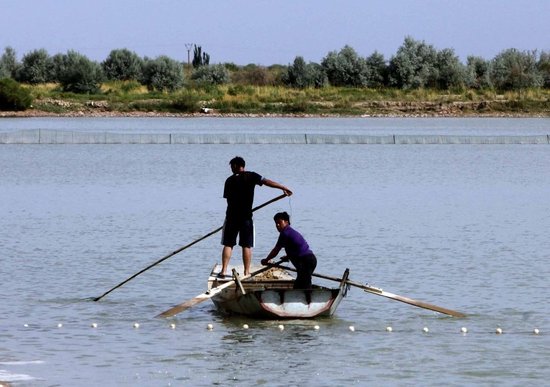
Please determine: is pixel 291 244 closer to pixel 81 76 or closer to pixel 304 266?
pixel 304 266

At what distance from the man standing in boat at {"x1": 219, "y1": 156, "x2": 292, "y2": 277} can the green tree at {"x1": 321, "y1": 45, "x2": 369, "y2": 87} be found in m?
69.8

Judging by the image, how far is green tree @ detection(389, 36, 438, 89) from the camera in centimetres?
8534

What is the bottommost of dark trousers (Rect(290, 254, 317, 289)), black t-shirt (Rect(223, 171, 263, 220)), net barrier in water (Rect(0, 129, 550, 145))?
net barrier in water (Rect(0, 129, 550, 145))

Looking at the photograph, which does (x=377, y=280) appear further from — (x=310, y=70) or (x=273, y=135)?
(x=310, y=70)

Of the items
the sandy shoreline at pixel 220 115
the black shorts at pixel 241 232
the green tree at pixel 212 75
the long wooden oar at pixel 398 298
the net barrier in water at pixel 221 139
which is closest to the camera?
the long wooden oar at pixel 398 298

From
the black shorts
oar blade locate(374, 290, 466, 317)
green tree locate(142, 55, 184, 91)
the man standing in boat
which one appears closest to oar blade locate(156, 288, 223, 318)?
the man standing in boat

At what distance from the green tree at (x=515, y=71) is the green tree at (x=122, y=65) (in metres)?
22.4

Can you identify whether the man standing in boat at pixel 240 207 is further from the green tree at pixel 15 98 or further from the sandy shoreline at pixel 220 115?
the sandy shoreline at pixel 220 115

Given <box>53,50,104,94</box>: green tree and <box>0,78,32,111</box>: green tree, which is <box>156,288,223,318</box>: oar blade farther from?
<box>53,50,104,94</box>: green tree

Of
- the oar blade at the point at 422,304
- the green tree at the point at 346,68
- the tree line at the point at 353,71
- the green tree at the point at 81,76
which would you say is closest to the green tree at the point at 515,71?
the tree line at the point at 353,71

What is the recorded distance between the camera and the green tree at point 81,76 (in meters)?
78.8

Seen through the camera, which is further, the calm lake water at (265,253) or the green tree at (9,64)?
the green tree at (9,64)

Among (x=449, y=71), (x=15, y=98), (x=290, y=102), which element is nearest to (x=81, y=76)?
(x=15, y=98)

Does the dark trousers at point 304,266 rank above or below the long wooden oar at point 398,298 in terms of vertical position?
above
